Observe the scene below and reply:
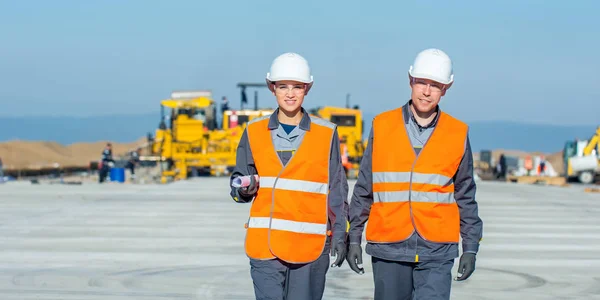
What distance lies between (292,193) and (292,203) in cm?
5

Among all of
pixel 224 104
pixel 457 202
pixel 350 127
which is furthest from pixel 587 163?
pixel 457 202

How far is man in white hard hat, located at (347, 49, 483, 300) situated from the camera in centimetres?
593

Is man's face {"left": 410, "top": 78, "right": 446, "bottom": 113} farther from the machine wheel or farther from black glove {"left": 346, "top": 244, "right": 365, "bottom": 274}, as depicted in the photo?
the machine wheel

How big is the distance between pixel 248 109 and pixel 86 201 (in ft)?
79.5

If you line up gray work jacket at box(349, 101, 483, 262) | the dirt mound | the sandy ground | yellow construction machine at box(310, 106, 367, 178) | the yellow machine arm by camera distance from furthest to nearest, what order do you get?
the dirt mound → yellow construction machine at box(310, 106, 367, 178) → the yellow machine arm → the sandy ground → gray work jacket at box(349, 101, 483, 262)

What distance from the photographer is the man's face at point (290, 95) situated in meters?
6.12

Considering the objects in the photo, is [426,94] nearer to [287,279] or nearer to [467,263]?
[467,263]

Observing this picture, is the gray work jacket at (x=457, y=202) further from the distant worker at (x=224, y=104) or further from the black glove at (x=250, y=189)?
the distant worker at (x=224, y=104)

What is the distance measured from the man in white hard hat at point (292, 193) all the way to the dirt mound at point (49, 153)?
60.4m

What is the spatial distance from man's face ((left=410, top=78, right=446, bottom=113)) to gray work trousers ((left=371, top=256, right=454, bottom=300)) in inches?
33.0

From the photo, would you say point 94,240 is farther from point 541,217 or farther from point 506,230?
point 541,217

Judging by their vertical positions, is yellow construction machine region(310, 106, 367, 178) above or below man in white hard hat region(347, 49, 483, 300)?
above

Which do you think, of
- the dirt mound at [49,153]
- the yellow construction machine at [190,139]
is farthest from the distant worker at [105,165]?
the dirt mound at [49,153]

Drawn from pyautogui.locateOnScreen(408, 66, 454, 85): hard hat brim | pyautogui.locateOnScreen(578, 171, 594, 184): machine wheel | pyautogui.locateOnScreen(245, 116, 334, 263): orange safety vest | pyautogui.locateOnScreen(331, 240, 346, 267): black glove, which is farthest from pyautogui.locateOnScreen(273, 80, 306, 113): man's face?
pyautogui.locateOnScreen(578, 171, 594, 184): machine wheel
